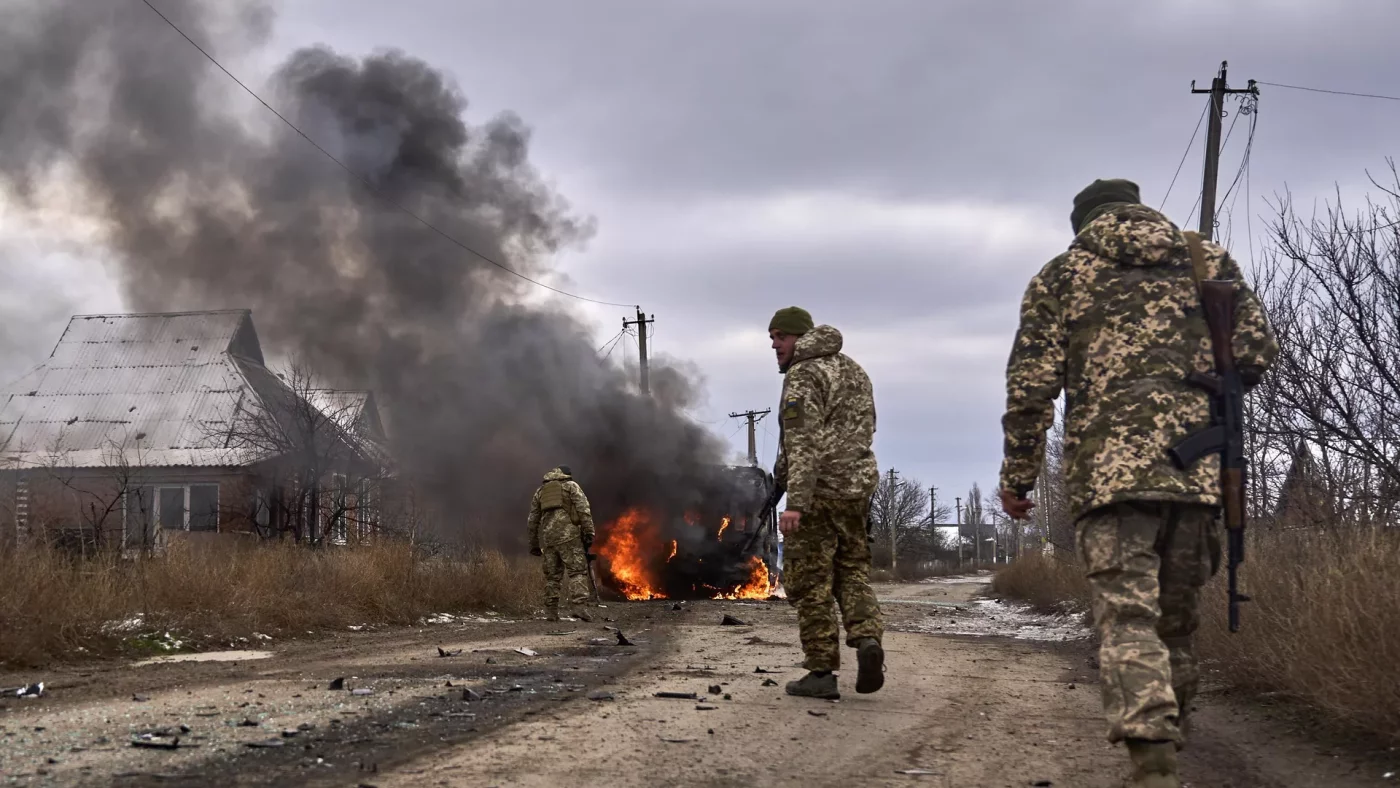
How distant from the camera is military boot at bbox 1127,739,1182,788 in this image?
354cm

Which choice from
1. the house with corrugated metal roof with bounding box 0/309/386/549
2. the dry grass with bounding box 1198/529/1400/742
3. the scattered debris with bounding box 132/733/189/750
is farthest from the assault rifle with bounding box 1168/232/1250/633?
the house with corrugated metal roof with bounding box 0/309/386/549

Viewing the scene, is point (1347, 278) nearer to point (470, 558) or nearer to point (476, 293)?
point (470, 558)

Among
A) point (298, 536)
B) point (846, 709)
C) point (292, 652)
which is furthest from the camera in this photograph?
point (298, 536)

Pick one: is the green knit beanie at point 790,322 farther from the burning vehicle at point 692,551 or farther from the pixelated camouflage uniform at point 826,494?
the burning vehicle at point 692,551

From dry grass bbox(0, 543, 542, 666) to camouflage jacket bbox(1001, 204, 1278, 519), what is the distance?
20.1 feet

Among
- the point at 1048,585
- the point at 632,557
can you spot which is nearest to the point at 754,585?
the point at 632,557

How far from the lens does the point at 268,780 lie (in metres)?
3.63

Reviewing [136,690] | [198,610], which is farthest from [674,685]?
[198,610]

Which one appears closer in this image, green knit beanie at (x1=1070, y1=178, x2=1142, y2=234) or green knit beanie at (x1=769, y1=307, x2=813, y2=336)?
green knit beanie at (x1=1070, y1=178, x2=1142, y2=234)

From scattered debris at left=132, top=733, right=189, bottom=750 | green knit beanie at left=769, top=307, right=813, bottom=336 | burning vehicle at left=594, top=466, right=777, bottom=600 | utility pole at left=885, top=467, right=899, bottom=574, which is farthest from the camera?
utility pole at left=885, top=467, right=899, bottom=574

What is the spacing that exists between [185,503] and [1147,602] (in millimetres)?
25910

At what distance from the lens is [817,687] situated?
595 centimetres

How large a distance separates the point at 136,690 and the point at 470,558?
8.70 m

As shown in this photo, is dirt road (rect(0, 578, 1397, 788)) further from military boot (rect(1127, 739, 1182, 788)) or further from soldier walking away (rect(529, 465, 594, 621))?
soldier walking away (rect(529, 465, 594, 621))
